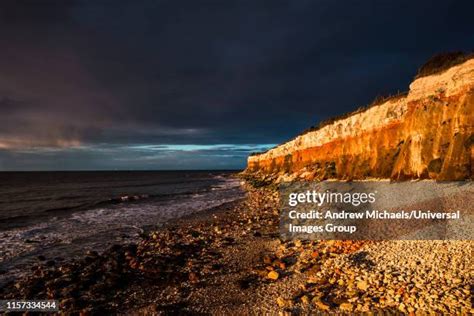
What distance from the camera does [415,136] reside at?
21.3m

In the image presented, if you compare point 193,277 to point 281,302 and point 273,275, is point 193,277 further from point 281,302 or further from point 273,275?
point 281,302

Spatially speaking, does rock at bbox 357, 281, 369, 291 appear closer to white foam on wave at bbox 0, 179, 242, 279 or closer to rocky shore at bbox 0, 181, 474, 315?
rocky shore at bbox 0, 181, 474, 315

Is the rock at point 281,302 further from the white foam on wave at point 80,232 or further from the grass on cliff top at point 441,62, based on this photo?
the grass on cliff top at point 441,62

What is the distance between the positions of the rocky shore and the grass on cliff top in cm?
1679

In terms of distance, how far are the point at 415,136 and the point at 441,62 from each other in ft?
23.5

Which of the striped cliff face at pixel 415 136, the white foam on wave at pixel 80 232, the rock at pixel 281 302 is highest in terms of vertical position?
the striped cliff face at pixel 415 136

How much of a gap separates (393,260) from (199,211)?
1953 centimetres

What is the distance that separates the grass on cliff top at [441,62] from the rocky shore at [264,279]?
16.8 meters

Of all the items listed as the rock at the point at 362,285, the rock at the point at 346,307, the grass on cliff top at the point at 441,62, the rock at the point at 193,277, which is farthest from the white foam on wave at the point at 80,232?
the grass on cliff top at the point at 441,62

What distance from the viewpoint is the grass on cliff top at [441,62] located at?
2050 centimetres

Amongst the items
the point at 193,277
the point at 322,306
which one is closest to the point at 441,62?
the point at 322,306

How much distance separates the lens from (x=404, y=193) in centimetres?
1797

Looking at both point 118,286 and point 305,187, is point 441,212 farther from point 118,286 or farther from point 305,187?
point 305,187

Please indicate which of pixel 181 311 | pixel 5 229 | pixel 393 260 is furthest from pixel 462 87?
pixel 5 229
